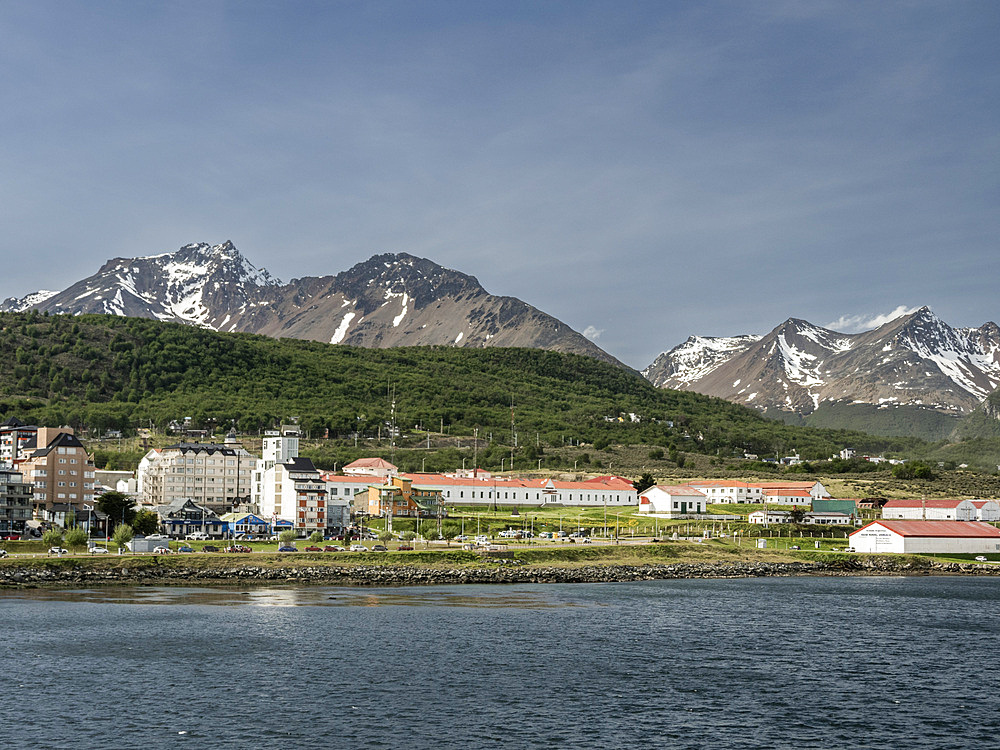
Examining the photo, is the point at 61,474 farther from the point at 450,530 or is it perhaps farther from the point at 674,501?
the point at 674,501

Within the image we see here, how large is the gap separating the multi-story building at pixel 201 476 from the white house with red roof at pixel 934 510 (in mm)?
85622

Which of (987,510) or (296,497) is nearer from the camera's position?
(296,497)

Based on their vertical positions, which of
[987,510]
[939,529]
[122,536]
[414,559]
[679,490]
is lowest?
[414,559]

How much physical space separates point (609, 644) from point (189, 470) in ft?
297

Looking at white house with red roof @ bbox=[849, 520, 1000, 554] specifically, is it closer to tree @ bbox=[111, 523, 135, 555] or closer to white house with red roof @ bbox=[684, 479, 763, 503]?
white house with red roof @ bbox=[684, 479, 763, 503]

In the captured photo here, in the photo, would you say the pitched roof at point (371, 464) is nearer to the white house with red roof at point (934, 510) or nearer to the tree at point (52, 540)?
the tree at point (52, 540)

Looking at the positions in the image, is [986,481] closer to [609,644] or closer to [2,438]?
[609,644]

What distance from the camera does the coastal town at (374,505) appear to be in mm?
105500

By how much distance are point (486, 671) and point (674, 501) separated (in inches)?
3472

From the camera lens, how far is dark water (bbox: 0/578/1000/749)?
117 feet

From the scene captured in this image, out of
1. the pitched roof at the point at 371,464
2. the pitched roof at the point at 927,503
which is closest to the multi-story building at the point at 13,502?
the pitched roof at the point at 371,464

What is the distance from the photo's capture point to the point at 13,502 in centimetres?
10350

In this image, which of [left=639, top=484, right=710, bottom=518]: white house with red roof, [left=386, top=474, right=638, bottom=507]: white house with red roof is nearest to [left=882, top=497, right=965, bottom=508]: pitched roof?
[left=639, top=484, right=710, bottom=518]: white house with red roof

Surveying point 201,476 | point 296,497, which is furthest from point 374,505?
point 201,476
